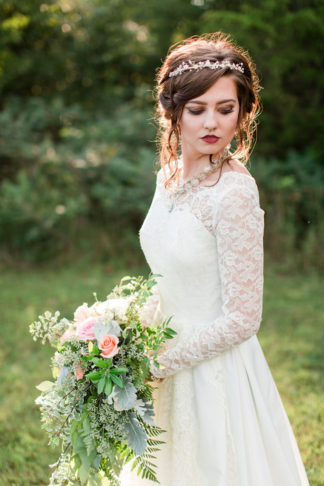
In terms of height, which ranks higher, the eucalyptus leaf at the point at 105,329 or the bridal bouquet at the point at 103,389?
the eucalyptus leaf at the point at 105,329

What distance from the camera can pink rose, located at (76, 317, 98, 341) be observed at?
1.78 meters

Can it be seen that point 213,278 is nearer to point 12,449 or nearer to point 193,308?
point 193,308

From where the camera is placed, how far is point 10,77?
1005 centimetres

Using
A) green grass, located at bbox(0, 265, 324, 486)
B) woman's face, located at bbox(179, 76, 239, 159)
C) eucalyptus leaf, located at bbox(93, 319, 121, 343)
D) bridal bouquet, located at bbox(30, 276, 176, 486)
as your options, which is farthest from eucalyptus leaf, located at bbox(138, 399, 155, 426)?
green grass, located at bbox(0, 265, 324, 486)

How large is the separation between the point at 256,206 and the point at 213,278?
0.33 meters

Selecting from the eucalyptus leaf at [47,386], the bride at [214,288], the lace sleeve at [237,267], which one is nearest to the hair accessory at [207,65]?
the bride at [214,288]

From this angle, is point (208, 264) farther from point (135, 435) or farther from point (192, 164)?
point (135, 435)

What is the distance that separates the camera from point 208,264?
6.31 feet

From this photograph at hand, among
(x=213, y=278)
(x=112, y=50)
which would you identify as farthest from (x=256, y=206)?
(x=112, y=50)

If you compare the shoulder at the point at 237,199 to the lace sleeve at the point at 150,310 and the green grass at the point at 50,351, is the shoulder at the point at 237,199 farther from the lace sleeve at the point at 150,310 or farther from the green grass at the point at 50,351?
the green grass at the point at 50,351

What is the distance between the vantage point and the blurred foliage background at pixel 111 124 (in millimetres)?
7691

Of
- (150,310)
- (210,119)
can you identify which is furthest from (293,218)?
(210,119)

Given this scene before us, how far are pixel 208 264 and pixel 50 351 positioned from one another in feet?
11.6

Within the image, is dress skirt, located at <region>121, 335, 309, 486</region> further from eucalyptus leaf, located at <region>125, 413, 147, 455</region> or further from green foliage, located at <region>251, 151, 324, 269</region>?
green foliage, located at <region>251, 151, 324, 269</region>
